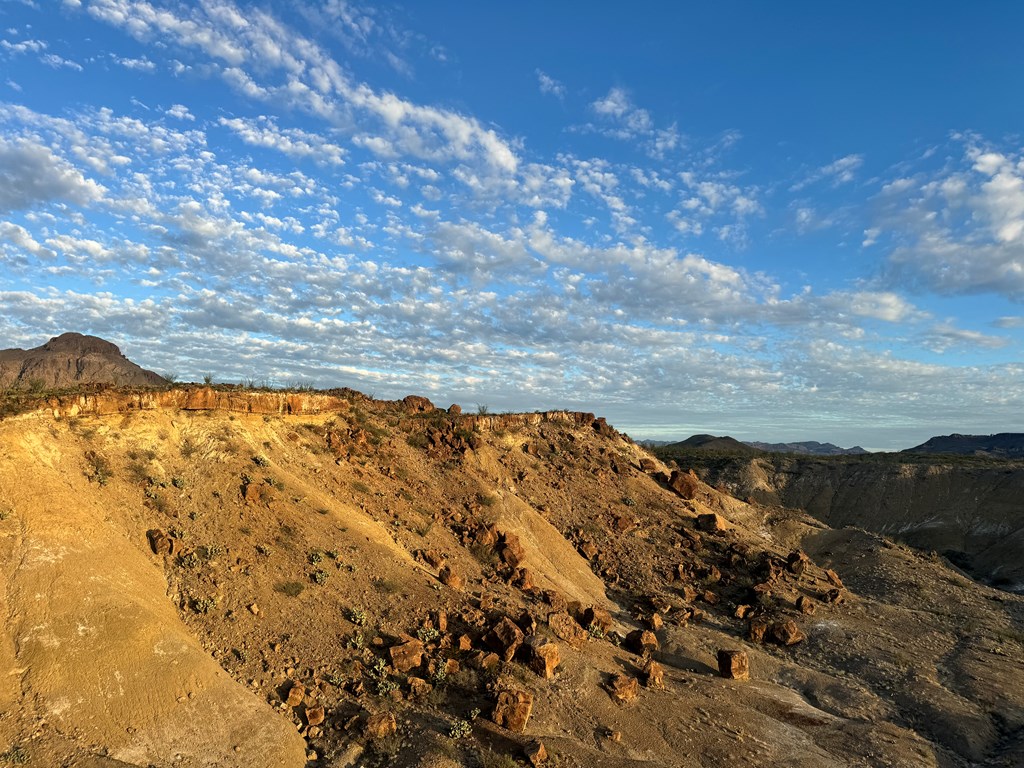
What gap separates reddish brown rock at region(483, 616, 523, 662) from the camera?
519 inches

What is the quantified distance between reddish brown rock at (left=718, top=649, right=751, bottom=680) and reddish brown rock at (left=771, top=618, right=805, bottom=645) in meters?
3.29

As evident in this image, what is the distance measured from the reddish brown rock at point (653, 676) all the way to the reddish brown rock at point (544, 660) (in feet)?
7.57

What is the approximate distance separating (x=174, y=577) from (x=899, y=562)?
28910mm

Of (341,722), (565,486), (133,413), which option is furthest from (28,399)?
(565,486)

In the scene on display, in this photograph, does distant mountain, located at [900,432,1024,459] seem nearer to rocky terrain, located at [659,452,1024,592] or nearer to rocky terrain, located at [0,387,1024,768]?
rocky terrain, located at [659,452,1024,592]

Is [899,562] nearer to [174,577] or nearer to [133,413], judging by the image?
[174,577]

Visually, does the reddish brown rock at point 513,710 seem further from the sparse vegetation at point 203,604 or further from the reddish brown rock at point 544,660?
the sparse vegetation at point 203,604

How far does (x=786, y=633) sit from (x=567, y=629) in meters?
8.06

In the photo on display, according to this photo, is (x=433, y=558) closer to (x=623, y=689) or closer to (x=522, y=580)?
(x=522, y=580)

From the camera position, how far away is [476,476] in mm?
23891

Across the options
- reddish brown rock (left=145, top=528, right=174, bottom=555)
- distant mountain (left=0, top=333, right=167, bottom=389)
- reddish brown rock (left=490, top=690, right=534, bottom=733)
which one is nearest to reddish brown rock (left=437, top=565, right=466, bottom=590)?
reddish brown rock (left=490, top=690, right=534, bottom=733)

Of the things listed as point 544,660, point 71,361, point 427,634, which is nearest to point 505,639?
point 544,660

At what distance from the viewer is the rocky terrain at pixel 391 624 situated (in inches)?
407

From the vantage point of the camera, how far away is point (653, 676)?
46.1 feet
